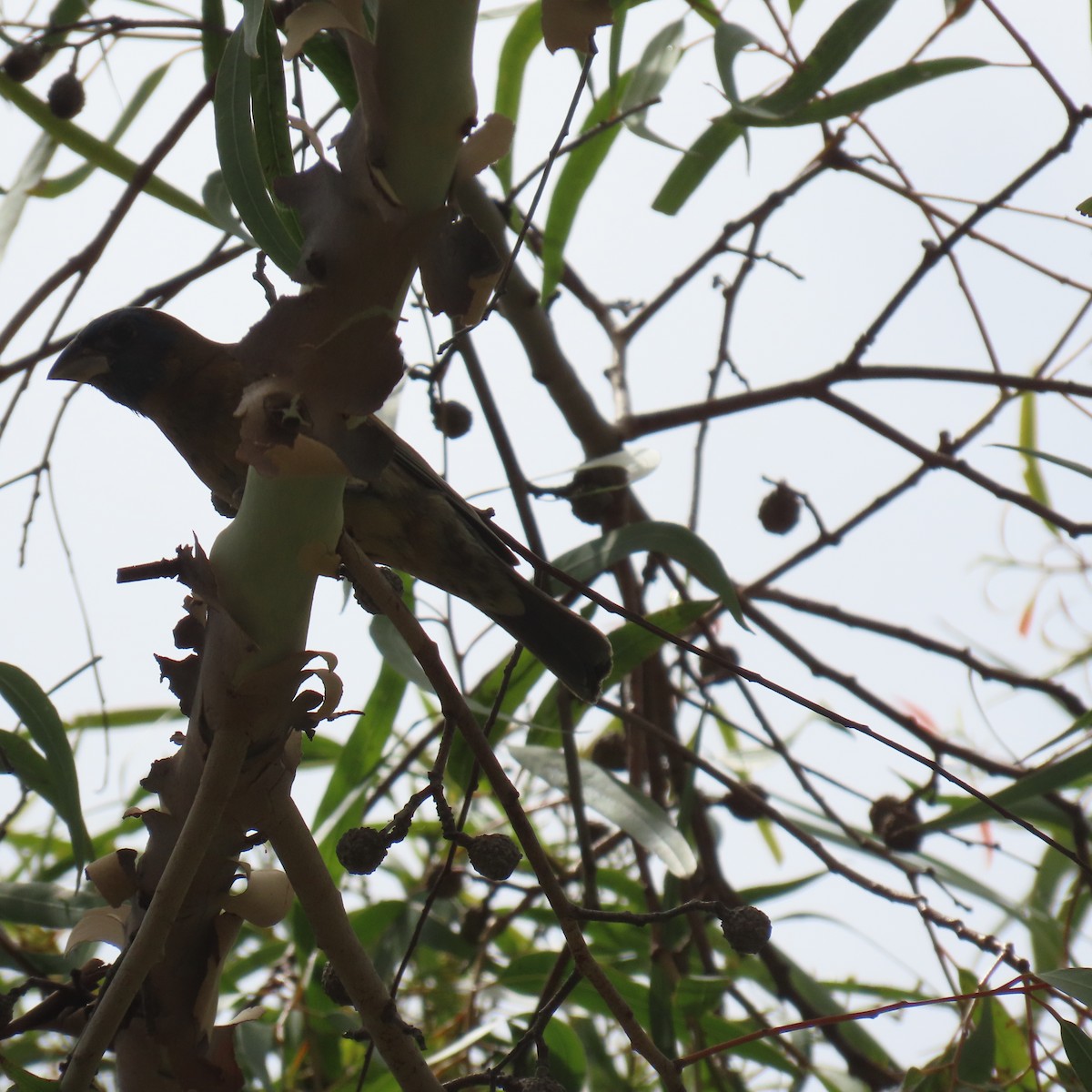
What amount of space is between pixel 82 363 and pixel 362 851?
0.90 meters

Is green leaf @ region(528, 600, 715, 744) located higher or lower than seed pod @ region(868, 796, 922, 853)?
higher

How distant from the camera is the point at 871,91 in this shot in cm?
120

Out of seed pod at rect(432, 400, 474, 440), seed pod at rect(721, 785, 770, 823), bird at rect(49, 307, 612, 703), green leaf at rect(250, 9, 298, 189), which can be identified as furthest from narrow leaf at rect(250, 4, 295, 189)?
seed pod at rect(721, 785, 770, 823)

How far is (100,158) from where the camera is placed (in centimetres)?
144

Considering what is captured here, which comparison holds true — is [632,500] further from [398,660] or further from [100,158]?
[100,158]

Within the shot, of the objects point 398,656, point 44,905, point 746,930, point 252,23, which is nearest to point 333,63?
point 252,23

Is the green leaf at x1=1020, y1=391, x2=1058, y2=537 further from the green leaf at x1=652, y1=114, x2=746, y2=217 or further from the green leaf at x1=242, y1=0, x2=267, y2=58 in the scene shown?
the green leaf at x1=242, y1=0, x2=267, y2=58

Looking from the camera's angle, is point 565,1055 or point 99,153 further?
point 99,153

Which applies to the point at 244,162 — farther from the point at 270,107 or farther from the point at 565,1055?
the point at 565,1055

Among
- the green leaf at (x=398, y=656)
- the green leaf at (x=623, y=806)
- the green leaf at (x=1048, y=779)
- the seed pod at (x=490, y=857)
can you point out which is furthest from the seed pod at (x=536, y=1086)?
the green leaf at (x=1048, y=779)

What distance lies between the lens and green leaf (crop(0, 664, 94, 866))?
42.3 inches

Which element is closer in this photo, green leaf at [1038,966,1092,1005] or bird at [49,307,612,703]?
green leaf at [1038,966,1092,1005]

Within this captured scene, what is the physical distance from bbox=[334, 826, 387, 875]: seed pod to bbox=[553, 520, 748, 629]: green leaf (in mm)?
338

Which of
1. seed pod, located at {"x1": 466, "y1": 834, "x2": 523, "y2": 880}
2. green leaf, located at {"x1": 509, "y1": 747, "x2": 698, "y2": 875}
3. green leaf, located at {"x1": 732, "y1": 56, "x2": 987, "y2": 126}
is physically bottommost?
seed pod, located at {"x1": 466, "y1": 834, "x2": 523, "y2": 880}
